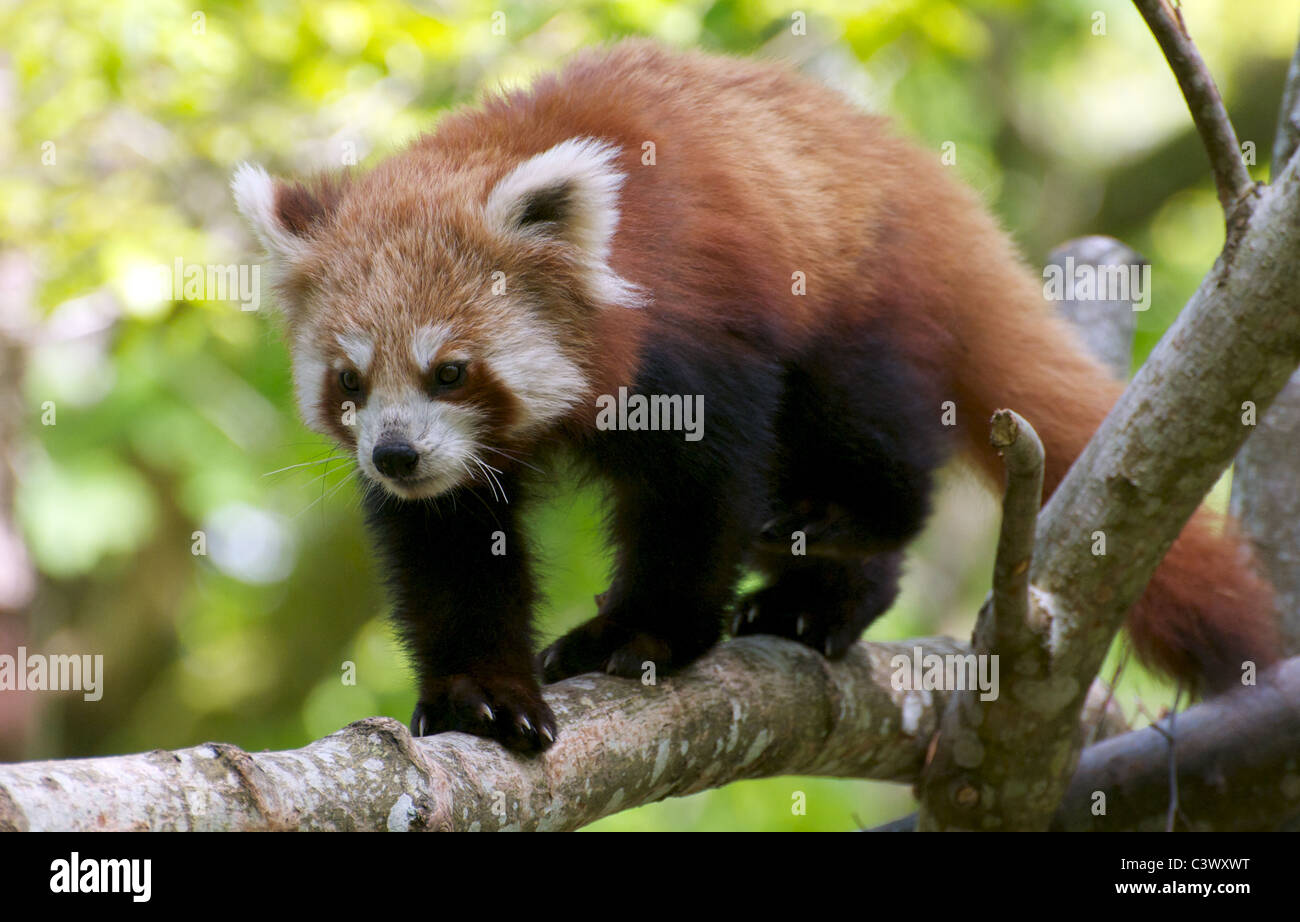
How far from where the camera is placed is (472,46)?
5949mm

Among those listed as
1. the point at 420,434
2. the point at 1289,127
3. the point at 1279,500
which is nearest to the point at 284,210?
the point at 420,434

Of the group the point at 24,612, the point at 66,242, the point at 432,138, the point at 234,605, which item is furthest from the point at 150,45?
the point at 234,605

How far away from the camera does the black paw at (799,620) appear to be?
420 centimetres

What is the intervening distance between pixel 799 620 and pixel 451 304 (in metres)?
1.67

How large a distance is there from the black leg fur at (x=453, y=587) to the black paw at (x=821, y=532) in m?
0.90

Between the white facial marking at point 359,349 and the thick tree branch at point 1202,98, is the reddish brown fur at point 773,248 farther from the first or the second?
the thick tree branch at point 1202,98

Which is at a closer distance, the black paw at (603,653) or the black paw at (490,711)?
the black paw at (490,711)

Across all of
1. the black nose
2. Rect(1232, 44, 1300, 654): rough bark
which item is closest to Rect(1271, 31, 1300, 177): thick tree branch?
Rect(1232, 44, 1300, 654): rough bark

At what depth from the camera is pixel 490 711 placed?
311 centimetres

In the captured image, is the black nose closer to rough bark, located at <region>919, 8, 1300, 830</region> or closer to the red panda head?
the red panda head

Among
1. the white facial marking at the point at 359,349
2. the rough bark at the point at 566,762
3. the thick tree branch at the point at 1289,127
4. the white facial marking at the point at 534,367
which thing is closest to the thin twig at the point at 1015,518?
the rough bark at the point at 566,762

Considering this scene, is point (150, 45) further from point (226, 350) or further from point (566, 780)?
point (566, 780)

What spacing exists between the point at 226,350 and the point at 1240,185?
6037 millimetres

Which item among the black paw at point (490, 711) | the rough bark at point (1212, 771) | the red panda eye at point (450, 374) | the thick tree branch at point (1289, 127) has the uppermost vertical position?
the thick tree branch at point (1289, 127)
